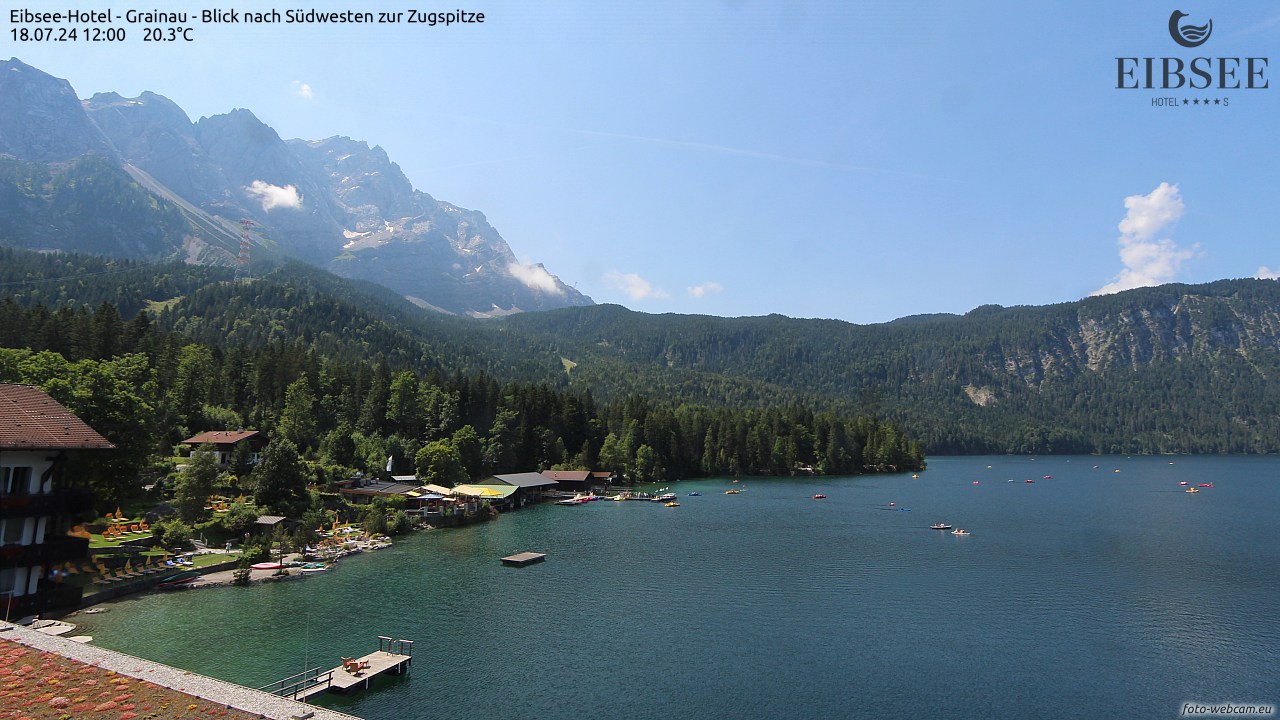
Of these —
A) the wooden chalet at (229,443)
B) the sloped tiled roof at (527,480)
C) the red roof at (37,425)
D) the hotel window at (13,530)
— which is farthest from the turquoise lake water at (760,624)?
the sloped tiled roof at (527,480)

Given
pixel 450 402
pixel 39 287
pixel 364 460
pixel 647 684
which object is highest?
pixel 39 287

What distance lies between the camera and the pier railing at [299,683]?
2850 cm

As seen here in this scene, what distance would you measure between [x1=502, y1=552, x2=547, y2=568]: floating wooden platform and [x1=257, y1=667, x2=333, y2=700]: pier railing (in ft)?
90.0

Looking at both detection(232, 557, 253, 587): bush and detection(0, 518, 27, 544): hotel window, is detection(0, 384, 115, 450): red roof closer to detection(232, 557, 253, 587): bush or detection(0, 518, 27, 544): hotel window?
detection(0, 518, 27, 544): hotel window

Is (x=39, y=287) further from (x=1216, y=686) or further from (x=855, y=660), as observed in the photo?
(x=1216, y=686)

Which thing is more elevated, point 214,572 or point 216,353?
point 216,353

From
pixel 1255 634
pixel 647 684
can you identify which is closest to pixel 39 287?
pixel 647 684

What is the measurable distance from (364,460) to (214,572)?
162 ft

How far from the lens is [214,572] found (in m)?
48.6

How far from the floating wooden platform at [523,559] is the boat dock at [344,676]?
23.9 metres

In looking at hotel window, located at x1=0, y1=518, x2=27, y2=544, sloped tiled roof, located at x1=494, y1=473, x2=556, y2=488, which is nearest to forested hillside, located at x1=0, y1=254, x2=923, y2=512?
sloped tiled roof, located at x1=494, y1=473, x2=556, y2=488

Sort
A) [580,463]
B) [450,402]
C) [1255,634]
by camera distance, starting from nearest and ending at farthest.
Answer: [1255,634]
[450,402]
[580,463]

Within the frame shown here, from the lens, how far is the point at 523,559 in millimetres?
59750

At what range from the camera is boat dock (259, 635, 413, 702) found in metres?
28.8
